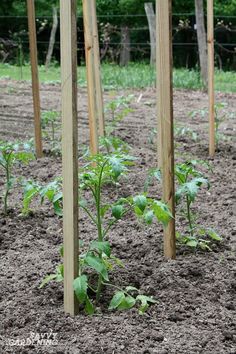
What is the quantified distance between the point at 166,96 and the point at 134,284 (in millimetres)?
914

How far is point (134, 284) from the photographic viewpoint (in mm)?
3334

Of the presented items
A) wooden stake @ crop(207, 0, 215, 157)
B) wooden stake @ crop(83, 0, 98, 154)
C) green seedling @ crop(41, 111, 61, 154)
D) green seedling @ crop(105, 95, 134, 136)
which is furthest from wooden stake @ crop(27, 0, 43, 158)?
wooden stake @ crop(207, 0, 215, 157)

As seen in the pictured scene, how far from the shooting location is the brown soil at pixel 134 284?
2.78 metres

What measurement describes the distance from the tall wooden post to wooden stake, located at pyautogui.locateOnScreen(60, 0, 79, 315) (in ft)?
2.31

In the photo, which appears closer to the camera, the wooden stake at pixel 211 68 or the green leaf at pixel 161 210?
the green leaf at pixel 161 210

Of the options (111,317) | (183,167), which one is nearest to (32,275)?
(111,317)

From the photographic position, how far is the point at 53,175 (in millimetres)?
5516

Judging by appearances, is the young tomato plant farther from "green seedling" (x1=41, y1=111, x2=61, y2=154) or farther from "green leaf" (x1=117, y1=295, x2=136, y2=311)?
"green seedling" (x1=41, y1=111, x2=61, y2=154)

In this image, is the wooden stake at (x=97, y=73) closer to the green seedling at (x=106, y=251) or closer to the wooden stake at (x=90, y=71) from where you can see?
the wooden stake at (x=90, y=71)

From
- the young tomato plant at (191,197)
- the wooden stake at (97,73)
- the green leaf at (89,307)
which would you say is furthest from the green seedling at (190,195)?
the wooden stake at (97,73)

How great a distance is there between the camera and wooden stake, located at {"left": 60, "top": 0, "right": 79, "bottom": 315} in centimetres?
270

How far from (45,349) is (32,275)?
0.83m

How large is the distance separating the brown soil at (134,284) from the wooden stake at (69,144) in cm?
21

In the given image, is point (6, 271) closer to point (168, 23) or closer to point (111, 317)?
point (111, 317)
